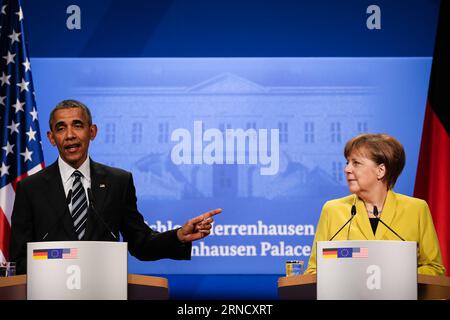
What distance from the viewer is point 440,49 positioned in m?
5.74

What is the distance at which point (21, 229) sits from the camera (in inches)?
150

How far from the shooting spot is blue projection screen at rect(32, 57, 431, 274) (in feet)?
18.9

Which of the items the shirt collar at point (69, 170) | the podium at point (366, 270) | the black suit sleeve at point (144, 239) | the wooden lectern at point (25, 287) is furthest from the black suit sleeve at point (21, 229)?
the podium at point (366, 270)

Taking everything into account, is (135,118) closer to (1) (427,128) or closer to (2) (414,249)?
(1) (427,128)

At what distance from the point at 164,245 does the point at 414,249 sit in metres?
1.35

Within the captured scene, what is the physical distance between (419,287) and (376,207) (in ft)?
2.91

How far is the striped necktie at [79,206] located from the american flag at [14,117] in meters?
1.77

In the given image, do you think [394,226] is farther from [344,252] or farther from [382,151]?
[344,252]

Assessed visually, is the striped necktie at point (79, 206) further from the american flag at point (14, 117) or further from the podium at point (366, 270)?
the american flag at point (14, 117)

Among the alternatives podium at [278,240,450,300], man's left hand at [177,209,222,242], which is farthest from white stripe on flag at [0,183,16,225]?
podium at [278,240,450,300]

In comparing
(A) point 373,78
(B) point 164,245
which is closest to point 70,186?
(B) point 164,245

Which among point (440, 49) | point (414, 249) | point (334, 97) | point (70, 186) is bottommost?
point (414, 249)

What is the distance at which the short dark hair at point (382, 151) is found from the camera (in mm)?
4043
